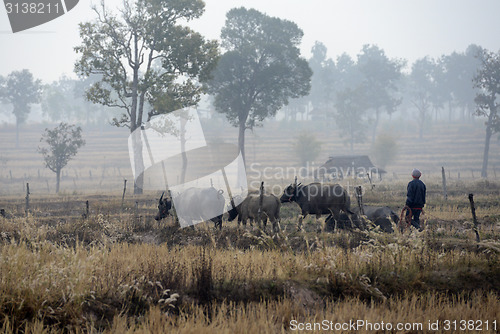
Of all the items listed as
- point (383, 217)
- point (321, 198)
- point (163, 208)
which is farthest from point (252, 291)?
point (163, 208)

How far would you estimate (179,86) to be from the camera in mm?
36625

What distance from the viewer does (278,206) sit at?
55.8 ft

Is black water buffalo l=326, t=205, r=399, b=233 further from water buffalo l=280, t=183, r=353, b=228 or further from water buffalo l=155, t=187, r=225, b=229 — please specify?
water buffalo l=155, t=187, r=225, b=229

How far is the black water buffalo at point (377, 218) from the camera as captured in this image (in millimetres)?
16141

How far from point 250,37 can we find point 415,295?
5124cm

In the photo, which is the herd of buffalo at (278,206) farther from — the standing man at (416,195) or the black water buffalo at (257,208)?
the standing man at (416,195)

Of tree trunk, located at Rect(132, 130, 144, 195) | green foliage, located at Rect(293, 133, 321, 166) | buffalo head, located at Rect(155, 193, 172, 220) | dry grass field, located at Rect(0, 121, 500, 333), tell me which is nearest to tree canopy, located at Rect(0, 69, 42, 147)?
green foliage, located at Rect(293, 133, 321, 166)

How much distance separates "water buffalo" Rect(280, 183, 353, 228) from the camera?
17359 millimetres

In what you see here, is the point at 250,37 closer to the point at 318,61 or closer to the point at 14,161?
the point at 14,161

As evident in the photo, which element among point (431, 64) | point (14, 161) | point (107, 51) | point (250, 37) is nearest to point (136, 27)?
point (107, 51)

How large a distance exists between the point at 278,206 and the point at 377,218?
366 centimetres

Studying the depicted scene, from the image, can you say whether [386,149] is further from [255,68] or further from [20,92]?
[20,92]

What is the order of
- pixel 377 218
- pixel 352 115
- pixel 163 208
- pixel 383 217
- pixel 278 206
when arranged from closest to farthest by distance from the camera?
pixel 377 218
pixel 383 217
pixel 278 206
pixel 163 208
pixel 352 115

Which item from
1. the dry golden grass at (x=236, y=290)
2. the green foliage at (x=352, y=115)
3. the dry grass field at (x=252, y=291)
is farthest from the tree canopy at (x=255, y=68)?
the dry golden grass at (x=236, y=290)
